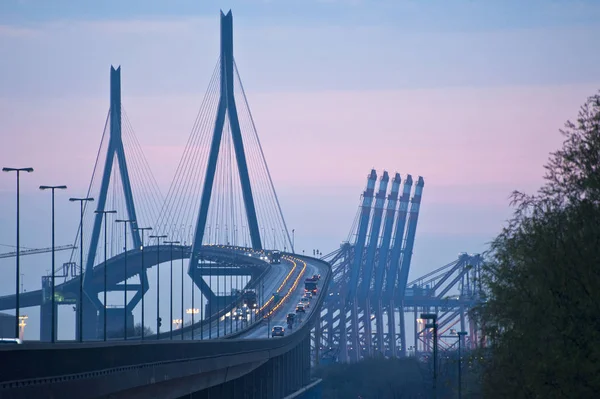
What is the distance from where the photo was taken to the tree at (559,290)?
77.3ft

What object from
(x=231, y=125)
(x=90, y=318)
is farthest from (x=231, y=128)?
(x=90, y=318)

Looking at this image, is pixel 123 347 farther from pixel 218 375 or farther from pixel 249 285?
pixel 249 285

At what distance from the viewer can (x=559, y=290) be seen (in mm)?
24469

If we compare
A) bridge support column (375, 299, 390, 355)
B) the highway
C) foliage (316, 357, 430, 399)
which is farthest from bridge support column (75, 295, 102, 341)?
bridge support column (375, 299, 390, 355)

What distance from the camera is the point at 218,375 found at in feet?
173

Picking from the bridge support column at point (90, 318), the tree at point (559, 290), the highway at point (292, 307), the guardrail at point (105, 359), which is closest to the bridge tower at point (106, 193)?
the bridge support column at point (90, 318)

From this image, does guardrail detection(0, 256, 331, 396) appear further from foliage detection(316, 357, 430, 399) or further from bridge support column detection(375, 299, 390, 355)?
bridge support column detection(375, 299, 390, 355)

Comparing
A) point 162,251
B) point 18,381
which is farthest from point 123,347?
point 162,251

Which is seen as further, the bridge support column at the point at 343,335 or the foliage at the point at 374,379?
the bridge support column at the point at 343,335

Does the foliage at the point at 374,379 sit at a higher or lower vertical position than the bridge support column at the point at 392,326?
lower

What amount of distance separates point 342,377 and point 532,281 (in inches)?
3971

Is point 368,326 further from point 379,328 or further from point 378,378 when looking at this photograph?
point 378,378

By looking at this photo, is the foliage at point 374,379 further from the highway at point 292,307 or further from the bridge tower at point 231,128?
the bridge tower at point 231,128

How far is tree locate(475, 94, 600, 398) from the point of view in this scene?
23.6m
